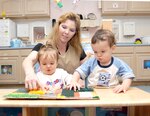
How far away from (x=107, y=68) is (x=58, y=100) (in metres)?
0.52

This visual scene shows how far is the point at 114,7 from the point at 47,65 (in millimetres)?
3006

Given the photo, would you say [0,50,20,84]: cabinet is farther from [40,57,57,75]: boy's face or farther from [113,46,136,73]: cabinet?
[40,57,57,75]: boy's face

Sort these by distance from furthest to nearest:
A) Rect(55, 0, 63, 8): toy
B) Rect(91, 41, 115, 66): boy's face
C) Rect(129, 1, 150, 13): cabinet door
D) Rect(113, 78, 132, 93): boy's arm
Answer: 1. Rect(55, 0, 63, 8): toy
2. Rect(129, 1, 150, 13): cabinet door
3. Rect(91, 41, 115, 66): boy's face
4. Rect(113, 78, 132, 93): boy's arm

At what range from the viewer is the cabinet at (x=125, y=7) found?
13.0 ft

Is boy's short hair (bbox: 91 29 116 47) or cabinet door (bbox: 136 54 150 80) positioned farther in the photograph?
cabinet door (bbox: 136 54 150 80)

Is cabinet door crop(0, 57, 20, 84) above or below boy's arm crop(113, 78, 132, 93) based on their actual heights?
below

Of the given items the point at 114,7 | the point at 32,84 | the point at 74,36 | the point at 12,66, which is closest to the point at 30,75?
the point at 32,84

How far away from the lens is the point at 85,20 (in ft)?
13.3

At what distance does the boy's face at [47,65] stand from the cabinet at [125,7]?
295 cm

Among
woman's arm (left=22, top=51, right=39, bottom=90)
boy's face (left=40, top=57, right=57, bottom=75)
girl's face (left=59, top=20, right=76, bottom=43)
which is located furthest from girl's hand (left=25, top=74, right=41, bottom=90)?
girl's face (left=59, top=20, right=76, bottom=43)

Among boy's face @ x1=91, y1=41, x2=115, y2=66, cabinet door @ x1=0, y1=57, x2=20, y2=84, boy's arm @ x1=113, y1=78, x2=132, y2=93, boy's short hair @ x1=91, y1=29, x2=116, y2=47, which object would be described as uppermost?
boy's short hair @ x1=91, y1=29, x2=116, y2=47

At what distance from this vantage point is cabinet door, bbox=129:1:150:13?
396 centimetres

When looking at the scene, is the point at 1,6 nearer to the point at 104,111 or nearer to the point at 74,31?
the point at 74,31

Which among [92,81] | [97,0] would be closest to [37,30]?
[97,0]
